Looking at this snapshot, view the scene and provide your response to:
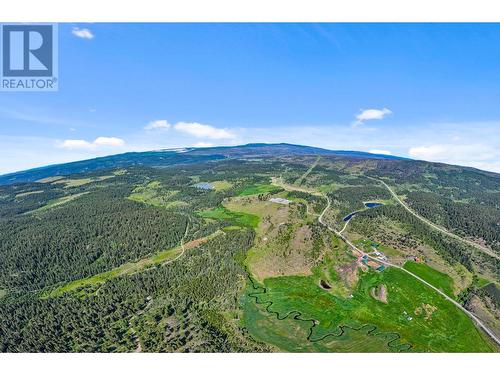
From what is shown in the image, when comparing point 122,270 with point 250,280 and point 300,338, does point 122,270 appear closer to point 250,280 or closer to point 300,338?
point 250,280

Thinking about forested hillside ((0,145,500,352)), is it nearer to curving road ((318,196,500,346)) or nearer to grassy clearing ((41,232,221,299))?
grassy clearing ((41,232,221,299))

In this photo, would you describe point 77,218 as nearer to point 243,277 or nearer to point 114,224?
point 114,224

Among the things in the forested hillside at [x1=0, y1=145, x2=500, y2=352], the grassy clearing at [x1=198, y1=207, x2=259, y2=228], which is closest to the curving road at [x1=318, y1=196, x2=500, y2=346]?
the forested hillside at [x1=0, y1=145, x2=500, y2=352]

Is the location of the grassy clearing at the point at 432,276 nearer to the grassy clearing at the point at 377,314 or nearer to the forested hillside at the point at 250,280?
the forested hillside at the point at 250,280

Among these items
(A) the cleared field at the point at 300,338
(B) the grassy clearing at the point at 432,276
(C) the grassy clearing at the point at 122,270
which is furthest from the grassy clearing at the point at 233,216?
(A) the cleared field at the point at 300,338

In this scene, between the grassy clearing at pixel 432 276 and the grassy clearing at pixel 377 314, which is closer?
the grassy clearing at pixel 377 314

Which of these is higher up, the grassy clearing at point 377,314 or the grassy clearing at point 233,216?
the grassy clearing at point 233,216
